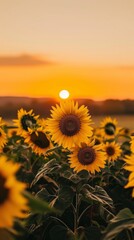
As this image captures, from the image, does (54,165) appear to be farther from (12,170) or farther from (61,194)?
(12,170)

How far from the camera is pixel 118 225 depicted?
2.52 meters

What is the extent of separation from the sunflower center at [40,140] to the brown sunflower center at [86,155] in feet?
3.05

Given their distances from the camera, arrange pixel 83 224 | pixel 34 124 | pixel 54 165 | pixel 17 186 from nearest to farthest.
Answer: pixel 17 186 < pixel 54 165 < pixel 83 224 < pixel 34 124

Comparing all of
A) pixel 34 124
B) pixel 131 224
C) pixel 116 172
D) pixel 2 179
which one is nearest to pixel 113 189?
pixel 116 172

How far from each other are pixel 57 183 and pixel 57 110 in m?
0.93

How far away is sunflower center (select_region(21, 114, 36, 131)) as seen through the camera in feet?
22.0

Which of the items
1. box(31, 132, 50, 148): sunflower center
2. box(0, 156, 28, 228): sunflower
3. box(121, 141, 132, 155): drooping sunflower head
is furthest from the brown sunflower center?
box(121, 141, 132, 155): drooping sunflower head

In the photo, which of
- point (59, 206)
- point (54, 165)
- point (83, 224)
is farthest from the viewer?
point (83, 224)

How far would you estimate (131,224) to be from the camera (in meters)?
2.52

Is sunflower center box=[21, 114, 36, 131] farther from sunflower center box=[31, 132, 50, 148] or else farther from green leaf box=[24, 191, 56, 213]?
green leaf box=[24, 191, 56, 213]

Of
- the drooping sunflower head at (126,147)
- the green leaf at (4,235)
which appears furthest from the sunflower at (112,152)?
the green leaf at (4,235)

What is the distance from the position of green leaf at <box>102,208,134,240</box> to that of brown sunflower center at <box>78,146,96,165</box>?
214 cm

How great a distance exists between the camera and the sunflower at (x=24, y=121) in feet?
22.1

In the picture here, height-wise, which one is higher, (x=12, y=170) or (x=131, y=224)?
(x=12, y=170)
